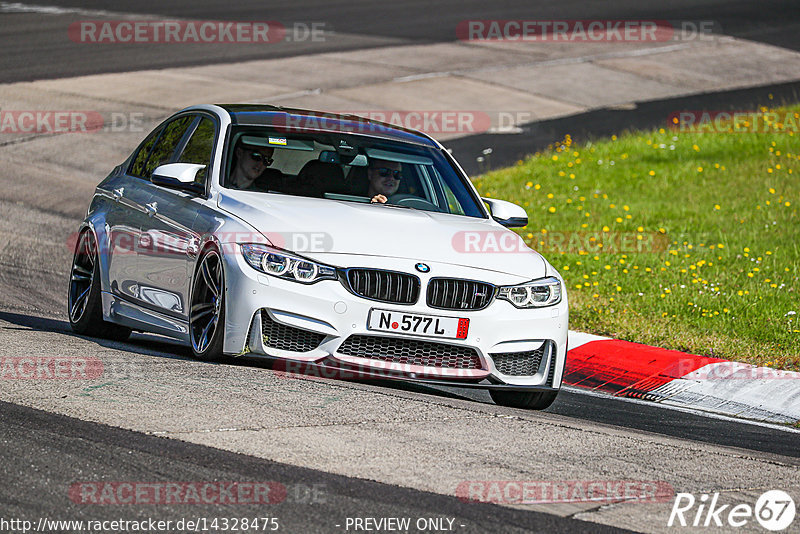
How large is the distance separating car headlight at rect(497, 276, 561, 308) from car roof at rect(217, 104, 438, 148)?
1742mm

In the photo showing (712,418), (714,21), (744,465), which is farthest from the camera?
(714,21)

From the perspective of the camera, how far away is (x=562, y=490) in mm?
5387

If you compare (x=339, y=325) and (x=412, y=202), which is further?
(x=412, y=202)

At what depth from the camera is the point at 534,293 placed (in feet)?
25.0

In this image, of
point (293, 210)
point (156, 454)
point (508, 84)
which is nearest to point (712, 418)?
point (293, 210)

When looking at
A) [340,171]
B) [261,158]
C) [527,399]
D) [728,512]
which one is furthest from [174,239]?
[728,512]

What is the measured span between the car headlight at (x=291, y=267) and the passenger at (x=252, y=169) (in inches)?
42.6

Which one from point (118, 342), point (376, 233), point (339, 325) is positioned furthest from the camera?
point (118, 342)

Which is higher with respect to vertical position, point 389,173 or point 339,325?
point 389,173

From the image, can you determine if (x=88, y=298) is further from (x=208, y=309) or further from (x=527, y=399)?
(x=527, y=399)

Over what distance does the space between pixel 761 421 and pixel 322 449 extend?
3.90m

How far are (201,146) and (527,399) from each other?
8.79ft

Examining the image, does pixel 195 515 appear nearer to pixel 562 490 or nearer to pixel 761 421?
pixel 562 490

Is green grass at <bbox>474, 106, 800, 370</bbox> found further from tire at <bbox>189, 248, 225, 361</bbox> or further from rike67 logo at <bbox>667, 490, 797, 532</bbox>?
rike67 logo at <bbox>667, 490, 797, 532</bbox>
